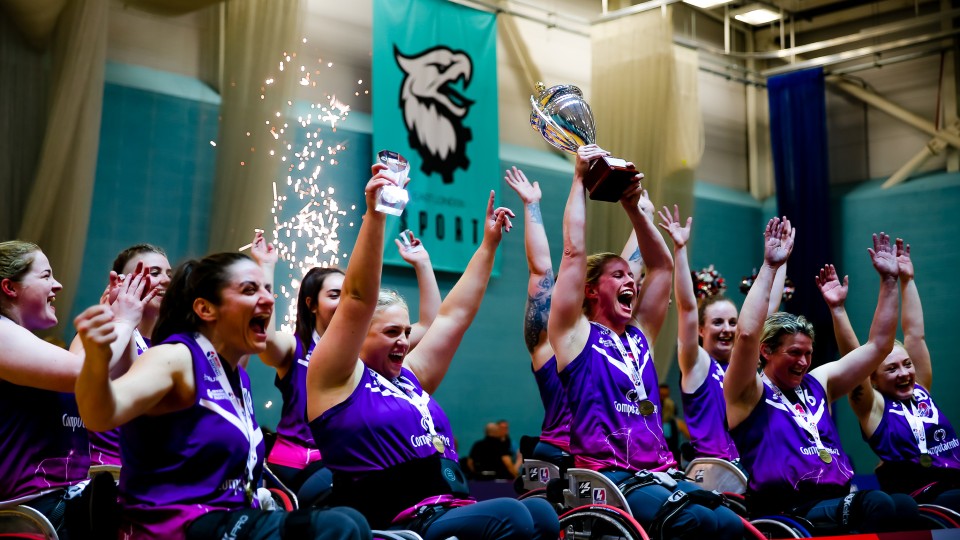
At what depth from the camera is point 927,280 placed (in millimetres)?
12680

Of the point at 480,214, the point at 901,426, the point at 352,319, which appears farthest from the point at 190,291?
the point at 480,214

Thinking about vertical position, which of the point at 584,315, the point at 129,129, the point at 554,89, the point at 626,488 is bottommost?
the point at 626,488

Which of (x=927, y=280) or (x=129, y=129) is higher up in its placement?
(x=129, y=129)

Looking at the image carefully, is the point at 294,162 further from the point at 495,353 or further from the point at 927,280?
the point at 927,280

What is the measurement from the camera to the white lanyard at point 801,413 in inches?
183

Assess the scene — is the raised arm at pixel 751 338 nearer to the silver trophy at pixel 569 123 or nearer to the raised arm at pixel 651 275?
the raised arm at pixel 651 275

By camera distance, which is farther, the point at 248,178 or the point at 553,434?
the point at 248,178

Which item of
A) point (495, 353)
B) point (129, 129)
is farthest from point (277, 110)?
point (495, 353)

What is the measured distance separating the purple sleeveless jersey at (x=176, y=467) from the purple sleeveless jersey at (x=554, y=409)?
207 centimetres

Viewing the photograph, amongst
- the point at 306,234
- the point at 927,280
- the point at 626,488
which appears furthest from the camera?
the point at 927,280

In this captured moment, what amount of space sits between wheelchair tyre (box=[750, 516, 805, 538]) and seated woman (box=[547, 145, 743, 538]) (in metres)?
0.48

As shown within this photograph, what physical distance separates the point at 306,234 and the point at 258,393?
4.85 feet

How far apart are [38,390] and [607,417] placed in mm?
2078

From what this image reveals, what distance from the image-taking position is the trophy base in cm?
413
